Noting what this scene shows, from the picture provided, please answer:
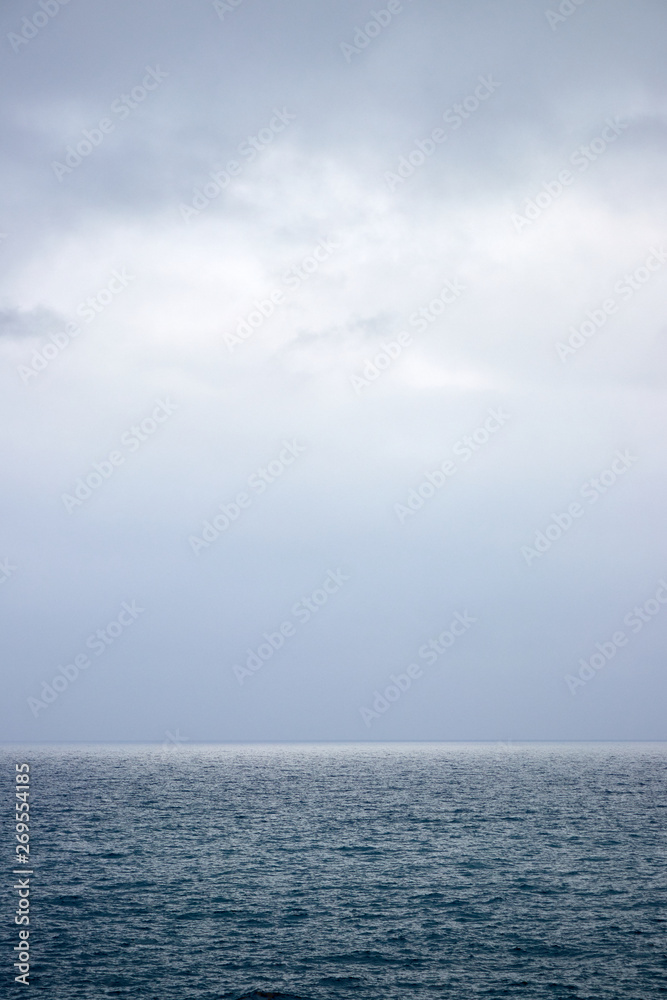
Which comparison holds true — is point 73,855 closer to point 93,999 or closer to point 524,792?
point 93,999

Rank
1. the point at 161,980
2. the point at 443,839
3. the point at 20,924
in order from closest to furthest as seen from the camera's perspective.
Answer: the point at 161,980 < the point at 20,924 < the point at 443,839

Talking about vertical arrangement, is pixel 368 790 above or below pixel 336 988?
below

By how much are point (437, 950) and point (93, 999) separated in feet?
48.6

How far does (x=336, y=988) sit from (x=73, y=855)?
31388mm

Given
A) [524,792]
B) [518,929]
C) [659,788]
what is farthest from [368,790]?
[518,929]

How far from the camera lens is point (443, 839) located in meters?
59.9

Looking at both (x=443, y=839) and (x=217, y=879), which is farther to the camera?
(x=443, y=839)

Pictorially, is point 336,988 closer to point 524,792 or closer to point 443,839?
point 443,839

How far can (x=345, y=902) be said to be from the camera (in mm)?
41250

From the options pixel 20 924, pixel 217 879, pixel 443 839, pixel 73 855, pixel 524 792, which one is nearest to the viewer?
pixel 20 924

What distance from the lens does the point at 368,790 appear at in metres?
103

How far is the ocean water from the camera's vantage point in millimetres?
29547

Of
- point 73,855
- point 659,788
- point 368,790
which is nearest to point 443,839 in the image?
point 73,855

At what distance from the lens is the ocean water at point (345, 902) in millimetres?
29547
